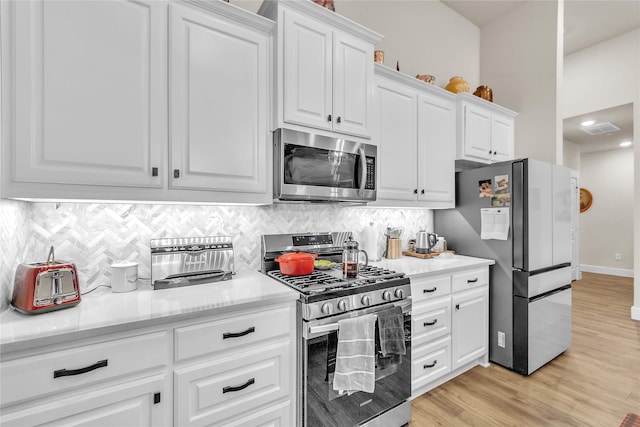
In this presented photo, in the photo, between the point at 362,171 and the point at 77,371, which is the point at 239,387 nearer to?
the point at 77,371

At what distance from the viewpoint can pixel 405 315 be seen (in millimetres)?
1904

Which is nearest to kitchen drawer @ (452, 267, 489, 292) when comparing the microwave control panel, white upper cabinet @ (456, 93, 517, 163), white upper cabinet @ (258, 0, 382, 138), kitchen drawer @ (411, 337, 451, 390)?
kitchen drawer @ (411, 337, 451, 390)

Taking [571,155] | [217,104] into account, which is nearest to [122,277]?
[217,104]

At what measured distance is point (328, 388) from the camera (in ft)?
5.28

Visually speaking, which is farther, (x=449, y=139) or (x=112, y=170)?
(x=449, y=139)

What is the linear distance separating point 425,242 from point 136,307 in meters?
2.40

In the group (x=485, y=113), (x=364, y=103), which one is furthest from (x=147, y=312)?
(x=485, y=113)

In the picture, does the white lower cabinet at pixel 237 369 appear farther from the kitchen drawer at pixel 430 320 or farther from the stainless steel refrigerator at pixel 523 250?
the stainless steel refrigerator at pixel 523 250

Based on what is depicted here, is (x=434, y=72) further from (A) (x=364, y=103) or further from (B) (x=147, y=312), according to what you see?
(B) (x=147, y=312)

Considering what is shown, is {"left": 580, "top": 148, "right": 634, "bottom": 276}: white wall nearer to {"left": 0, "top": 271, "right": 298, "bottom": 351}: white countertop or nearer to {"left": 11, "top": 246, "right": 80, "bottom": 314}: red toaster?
{"left": 0, "top": 271, "right": 298, "bottom": 351}: white countertop

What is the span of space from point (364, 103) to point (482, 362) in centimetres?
253

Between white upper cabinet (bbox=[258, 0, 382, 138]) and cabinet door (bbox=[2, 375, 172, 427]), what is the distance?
5.02 ft

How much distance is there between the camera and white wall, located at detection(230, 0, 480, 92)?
9.75 ft

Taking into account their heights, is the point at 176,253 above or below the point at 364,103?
below
